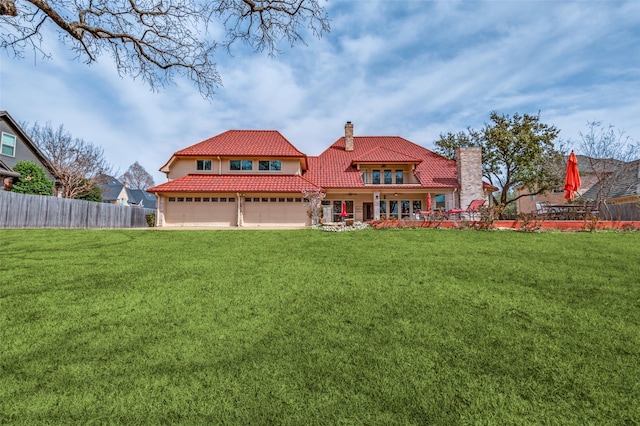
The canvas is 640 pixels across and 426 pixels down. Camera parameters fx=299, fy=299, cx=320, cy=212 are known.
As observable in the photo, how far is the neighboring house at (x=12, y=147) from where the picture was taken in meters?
20.0

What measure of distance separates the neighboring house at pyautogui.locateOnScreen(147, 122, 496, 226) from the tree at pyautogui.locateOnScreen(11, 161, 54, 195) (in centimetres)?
848

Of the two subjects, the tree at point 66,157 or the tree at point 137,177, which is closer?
the tree at point 66,157

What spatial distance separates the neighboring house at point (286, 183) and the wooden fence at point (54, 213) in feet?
16.3

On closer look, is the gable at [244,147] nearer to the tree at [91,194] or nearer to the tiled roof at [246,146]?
the tiled roof at [246,146]

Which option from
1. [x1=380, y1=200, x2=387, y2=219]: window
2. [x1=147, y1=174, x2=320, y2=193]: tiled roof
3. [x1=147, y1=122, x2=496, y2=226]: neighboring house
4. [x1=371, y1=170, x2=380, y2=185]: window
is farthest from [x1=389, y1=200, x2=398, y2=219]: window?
[x1=147, y1=174, x2=320, y2=193]: tiled roof

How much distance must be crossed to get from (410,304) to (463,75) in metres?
10.8

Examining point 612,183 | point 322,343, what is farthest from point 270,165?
point 612,183

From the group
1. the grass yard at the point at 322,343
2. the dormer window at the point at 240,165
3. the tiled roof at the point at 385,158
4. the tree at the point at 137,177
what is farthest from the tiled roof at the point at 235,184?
the tree at the point at 137,177

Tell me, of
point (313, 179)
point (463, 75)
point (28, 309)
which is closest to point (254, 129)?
point (313, 179)

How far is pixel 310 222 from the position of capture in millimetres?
19781

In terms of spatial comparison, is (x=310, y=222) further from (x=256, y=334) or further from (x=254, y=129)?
(x=256, y=334)

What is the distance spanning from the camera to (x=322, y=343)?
10.2ft

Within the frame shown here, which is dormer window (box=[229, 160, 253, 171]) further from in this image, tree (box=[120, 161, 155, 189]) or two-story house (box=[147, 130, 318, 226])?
tree (box=[120, 161, 155, 189])

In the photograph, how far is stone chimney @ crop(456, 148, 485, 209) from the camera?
21078 mm
